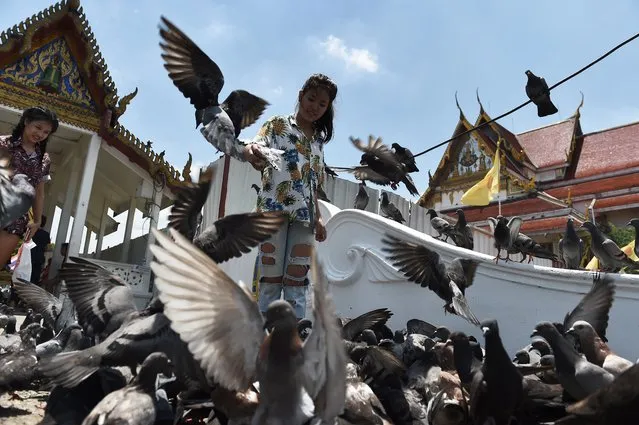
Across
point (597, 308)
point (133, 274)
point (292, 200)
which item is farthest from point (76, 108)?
point (597, 308)

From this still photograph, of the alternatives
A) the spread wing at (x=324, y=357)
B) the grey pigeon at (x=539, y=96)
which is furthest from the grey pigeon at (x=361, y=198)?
the spread wing at (x=324, y=357)

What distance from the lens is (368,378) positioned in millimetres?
3131

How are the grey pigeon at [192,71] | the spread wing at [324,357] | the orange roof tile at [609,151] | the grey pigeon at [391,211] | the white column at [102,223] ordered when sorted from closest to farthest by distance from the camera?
the spread wing at [324,357] → the grey pigeon at [192,71] → the grey pigeon at [391,211] → the white column at [102,223] → the orange roof tile at [609,151]

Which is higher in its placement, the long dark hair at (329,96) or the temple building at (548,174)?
the temple building at (548,174)

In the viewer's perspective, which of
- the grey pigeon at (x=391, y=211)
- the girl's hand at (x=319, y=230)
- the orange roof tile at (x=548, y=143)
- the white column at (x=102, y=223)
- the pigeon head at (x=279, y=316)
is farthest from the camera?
the orange roof tile at (x=548, y=143)

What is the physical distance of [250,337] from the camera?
1.86 metres

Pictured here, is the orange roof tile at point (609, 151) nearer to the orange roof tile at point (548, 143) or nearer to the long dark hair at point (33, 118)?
the orange roof tile at point (548, 143)

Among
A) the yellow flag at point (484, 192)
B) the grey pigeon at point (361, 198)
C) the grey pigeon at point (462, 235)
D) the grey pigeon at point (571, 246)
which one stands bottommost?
the grey pigeon at point (571, 246)

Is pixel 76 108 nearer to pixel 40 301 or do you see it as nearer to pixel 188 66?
pixel 40 301

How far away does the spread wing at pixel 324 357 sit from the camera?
157 centimetres

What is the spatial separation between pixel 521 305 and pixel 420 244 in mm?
1319

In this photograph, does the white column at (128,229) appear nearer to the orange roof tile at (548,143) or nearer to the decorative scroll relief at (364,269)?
the decorative scroll relief at (364,269)

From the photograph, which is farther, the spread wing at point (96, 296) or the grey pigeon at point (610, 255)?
the grey pigeon at point (610, 255)

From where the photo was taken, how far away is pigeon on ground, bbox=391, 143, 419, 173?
8.89 meters
